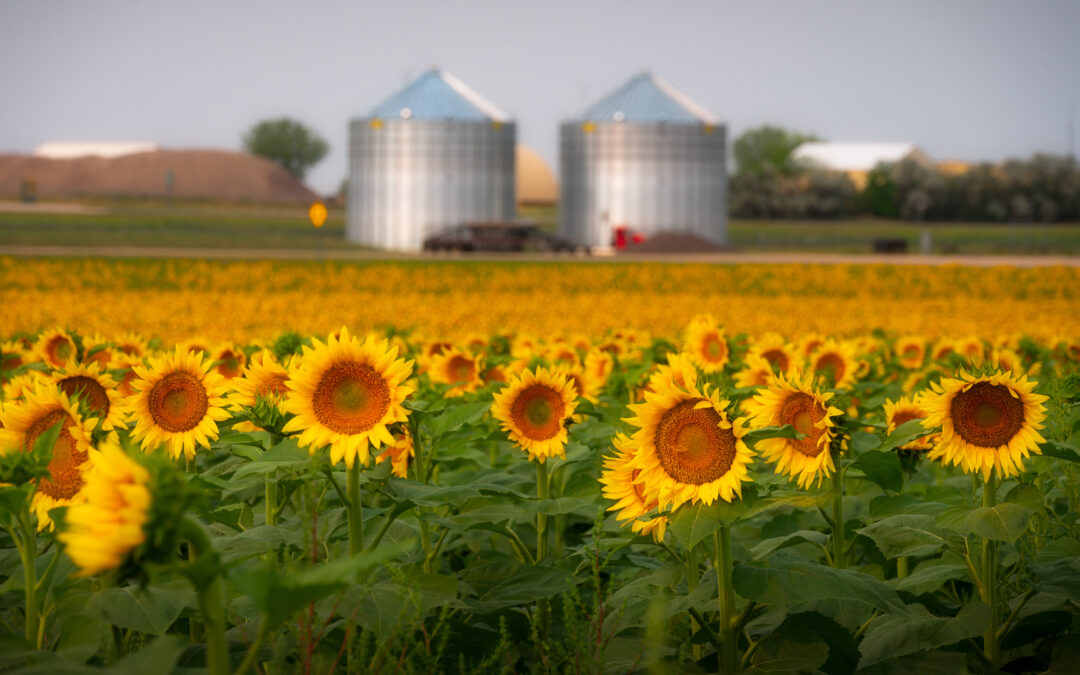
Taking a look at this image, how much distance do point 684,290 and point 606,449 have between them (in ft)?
80.2

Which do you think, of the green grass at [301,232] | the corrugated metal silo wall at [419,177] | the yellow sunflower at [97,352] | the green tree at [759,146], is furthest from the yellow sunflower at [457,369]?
the green tree at [759,146]

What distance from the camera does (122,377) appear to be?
498 centimetres

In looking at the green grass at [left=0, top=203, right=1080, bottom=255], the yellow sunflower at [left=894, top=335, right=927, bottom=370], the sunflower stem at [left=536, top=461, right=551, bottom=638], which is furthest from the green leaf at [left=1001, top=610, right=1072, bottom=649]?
the green grass at [left=0, top=203, right=1080, bottom=255]

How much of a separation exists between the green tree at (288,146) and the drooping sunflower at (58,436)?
138 metres

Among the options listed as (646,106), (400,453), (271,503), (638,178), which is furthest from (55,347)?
(646,106)

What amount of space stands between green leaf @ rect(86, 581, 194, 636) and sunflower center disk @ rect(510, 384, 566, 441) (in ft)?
4.80

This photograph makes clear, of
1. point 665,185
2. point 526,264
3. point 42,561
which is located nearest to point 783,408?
point 42,561

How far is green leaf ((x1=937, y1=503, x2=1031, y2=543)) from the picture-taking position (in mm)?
3133

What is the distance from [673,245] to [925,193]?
42126 mm

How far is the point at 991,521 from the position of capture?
3.19 meters

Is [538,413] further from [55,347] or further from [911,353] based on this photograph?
[911,353]

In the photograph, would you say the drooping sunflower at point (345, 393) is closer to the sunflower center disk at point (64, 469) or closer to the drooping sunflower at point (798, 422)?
the sunflower center disk at point (64, 469)

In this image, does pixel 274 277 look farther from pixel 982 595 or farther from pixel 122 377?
pixel 982 595

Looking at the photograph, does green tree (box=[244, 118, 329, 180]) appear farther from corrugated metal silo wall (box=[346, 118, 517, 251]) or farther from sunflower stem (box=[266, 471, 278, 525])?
sunflower stem (box=[266, 471, 278, 525])
